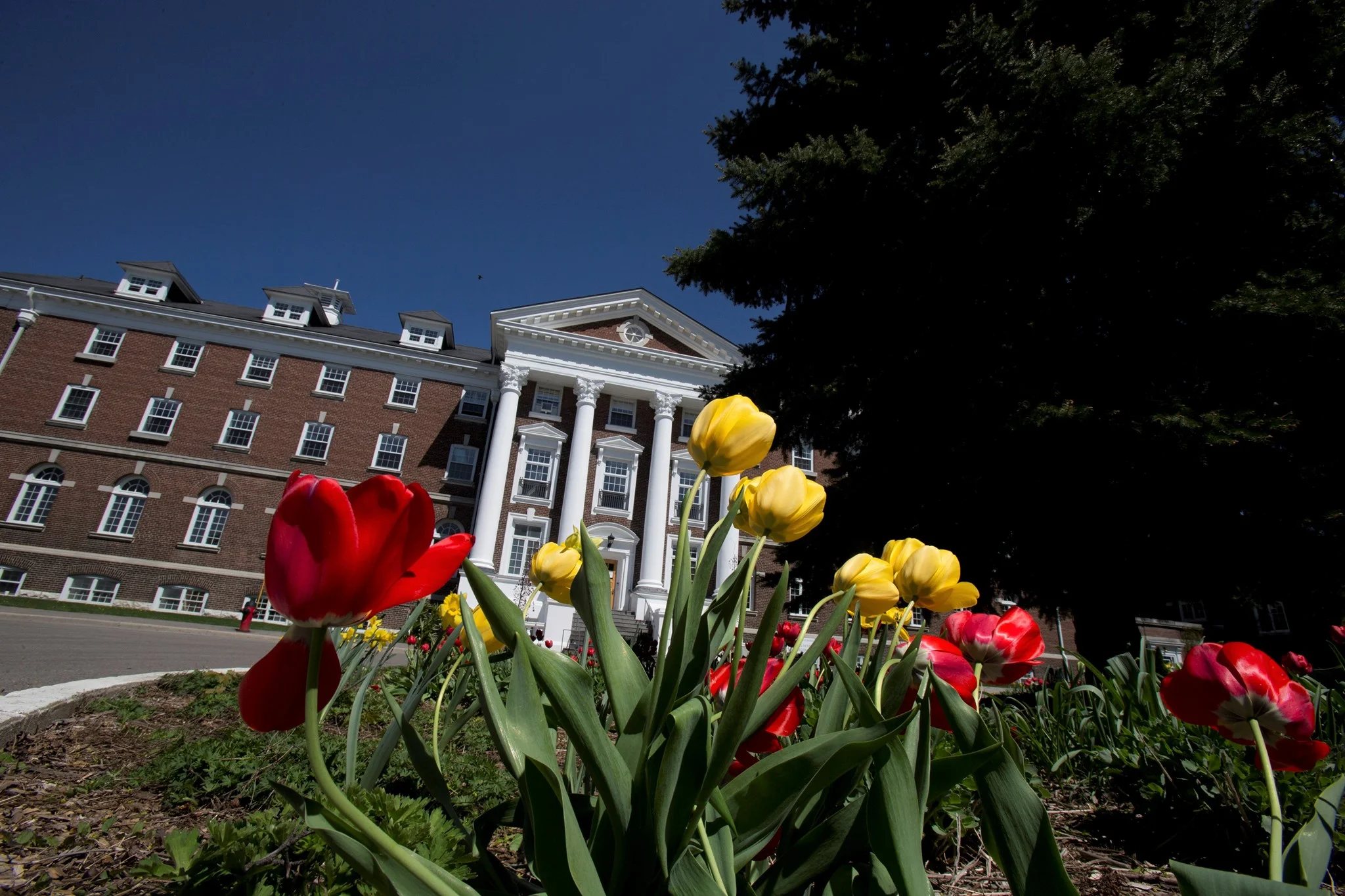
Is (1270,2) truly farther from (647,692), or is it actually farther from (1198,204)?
(647,692)

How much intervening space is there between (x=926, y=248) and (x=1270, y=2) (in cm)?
427

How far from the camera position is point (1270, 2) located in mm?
6977

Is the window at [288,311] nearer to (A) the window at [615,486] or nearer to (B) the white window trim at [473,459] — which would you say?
(B) the white window trim at [473,459]

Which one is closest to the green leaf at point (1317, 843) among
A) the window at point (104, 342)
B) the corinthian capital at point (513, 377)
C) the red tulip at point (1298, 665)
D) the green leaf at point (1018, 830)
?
the green leaf at point (1018, 830)

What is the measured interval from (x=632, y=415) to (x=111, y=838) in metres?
23.5

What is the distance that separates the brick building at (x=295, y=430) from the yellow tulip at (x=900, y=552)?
18.0 metres

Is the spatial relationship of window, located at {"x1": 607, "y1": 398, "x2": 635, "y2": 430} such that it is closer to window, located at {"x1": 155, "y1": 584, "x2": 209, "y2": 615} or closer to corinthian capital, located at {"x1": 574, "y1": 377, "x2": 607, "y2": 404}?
corinthian capital, located at {"x1": 574, "y1": 377, "x2": 607, "y2": 404}

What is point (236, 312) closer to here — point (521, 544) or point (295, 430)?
point (295, 430)

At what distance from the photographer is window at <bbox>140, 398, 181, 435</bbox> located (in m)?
22.1

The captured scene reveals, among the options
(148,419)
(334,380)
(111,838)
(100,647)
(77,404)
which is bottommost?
(100,647)

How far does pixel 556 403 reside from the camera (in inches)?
969

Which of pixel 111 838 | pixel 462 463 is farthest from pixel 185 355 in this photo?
pixel 111 838

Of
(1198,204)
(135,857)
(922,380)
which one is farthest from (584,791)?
(1198,204)

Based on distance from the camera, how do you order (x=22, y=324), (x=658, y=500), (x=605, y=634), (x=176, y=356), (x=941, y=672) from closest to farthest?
1. (x=605, y=634)
2. (x=941, y=672)
3. (x=22, y=324)
4. (x=658, y=500)
5. (x=176, y=356)
